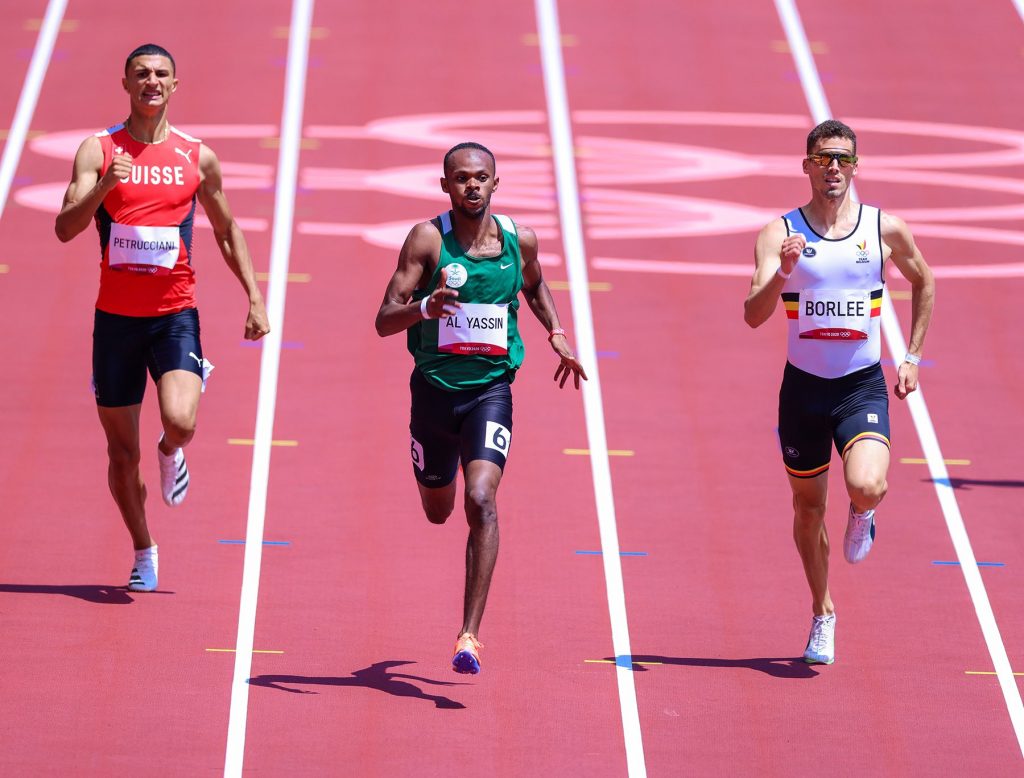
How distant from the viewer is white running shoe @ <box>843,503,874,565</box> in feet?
24.2

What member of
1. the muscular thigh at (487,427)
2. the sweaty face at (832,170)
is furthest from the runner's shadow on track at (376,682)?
the sweaty face at (832,170)

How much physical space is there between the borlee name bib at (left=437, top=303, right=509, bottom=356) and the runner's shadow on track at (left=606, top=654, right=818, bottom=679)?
1479 millimetres

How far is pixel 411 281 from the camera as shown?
718 cm

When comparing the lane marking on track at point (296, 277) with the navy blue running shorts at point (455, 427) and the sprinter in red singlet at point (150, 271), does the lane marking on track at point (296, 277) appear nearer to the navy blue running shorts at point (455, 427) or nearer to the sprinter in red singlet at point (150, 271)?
the sprinter in red singlet at point (150, 271)

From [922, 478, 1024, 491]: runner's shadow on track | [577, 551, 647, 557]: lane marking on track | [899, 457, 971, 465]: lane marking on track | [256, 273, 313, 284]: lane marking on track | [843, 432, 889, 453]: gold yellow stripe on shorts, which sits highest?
[256, 273, 313, 284]: lane marking on track

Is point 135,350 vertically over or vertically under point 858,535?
over

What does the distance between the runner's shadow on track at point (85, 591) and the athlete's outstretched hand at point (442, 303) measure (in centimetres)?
224

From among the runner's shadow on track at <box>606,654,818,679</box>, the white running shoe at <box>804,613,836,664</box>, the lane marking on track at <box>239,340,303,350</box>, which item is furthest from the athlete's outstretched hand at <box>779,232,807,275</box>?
the lane marking on track at <box>239,340,303,350</box>

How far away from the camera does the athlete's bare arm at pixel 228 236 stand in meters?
8.00

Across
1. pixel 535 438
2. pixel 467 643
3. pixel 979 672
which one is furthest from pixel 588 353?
pixel 467 643

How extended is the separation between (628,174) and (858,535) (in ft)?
25.0

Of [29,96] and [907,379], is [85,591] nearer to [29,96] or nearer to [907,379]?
[907,379]

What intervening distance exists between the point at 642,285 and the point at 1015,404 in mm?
2884

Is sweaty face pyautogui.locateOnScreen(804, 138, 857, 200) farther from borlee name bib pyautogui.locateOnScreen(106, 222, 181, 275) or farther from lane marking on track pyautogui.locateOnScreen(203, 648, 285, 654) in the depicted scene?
lane marking on track pyautogui.locateOnScreen(203, 648, 285, 654)
